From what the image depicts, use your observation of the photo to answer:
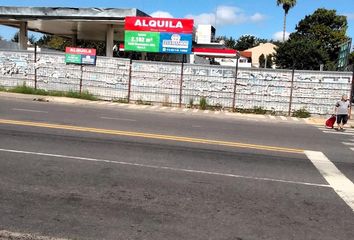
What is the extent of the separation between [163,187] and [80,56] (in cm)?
1840

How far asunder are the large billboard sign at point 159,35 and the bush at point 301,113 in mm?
6252

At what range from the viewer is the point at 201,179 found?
24.5ft

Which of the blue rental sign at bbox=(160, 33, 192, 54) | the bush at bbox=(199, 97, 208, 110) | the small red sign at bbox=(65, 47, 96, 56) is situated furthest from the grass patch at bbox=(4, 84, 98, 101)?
the bush at bbox=(199, 97, 208, 110)

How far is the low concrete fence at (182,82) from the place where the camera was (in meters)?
22.3

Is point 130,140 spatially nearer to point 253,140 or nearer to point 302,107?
point 253,140

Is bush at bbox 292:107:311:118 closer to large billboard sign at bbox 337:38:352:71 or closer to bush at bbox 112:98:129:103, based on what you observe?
large billboard sign at bbox 337:38:352:71

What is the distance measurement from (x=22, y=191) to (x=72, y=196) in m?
0.70

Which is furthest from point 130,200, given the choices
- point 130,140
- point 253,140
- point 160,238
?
point 253,140

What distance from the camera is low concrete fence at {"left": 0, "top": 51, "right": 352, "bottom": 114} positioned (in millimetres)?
22281

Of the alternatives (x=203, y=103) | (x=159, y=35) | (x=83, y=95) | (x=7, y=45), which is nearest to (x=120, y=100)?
(x=83, y=95)

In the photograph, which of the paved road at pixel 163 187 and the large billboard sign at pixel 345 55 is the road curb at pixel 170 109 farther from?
the paved road at pixel 163 187

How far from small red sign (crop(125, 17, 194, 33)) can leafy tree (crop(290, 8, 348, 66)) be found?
2175 inches

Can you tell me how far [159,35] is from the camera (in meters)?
24.8

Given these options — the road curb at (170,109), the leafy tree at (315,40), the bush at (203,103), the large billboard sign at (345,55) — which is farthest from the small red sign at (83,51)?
the leafy tree at (315,40)
